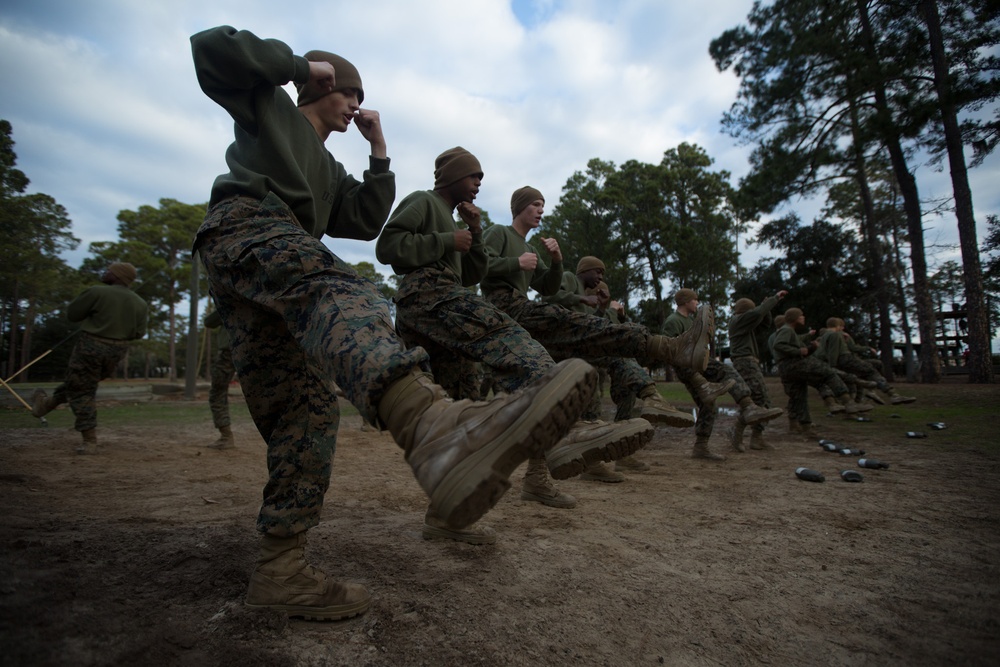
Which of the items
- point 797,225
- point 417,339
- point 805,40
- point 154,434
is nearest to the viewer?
point 417,339

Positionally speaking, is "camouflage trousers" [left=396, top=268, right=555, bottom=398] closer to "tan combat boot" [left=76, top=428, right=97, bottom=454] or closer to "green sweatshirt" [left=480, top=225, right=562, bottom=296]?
"green sweatshirt" [left=480, top=225, right=562, bottom=296]

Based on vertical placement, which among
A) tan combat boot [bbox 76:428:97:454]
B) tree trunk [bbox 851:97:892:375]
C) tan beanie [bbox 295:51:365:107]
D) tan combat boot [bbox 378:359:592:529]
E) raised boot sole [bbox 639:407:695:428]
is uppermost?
tree trunk [bbox 851:97:892:375]

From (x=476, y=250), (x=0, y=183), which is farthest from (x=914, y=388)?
(x=0, y=183)

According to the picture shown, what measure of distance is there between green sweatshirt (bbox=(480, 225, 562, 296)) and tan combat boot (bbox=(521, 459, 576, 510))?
1.29 metres

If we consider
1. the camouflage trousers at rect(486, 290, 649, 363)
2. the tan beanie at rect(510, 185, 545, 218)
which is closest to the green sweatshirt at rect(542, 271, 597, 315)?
the tan beanie at rect(510, 185, 545, 218)

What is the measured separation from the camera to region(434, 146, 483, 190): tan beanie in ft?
12.2

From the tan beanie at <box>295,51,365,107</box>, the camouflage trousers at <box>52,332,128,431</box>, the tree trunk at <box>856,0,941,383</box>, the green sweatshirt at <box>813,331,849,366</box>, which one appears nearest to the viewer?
the tan beanie at <box>295,51,365,107</box>

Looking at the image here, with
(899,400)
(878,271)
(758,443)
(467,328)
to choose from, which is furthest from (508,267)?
(878,271)

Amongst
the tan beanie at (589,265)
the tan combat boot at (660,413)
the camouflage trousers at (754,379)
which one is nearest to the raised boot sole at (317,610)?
the tan combat boot at (660,413)

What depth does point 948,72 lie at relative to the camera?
518 inches

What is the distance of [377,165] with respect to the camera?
2592 mm

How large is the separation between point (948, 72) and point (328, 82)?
16706 millimetres

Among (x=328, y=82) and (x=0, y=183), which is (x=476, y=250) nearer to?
(x=328, y=82)

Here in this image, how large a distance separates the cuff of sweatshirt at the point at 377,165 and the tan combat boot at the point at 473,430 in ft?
4.68
